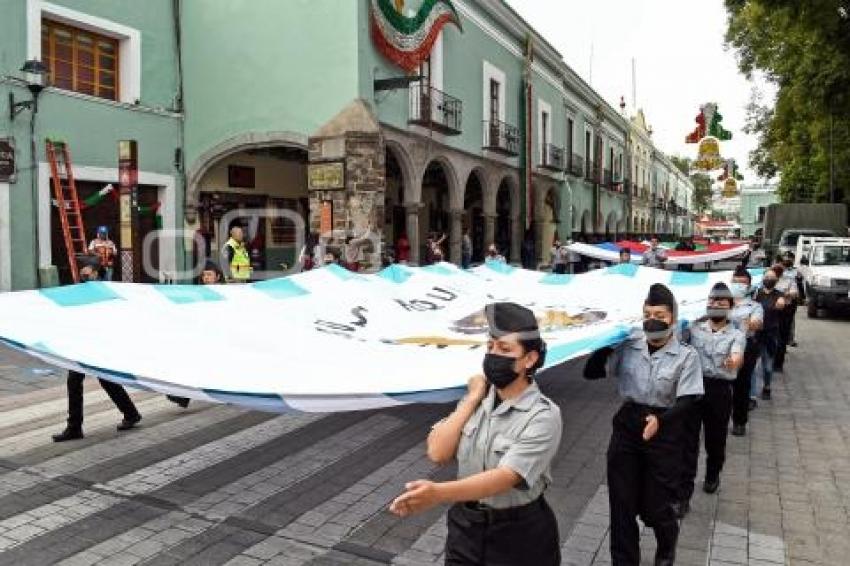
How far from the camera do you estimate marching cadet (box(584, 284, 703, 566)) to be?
400 cm

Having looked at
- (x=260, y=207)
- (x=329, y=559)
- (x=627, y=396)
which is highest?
(x=260, y=207)

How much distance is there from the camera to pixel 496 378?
8.82 ft

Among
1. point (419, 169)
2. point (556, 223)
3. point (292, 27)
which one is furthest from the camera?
point (556, 223)

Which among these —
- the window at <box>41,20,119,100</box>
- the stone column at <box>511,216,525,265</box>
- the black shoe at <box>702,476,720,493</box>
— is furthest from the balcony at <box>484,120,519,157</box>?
the black shoe at <box>702,476,720,493</box>

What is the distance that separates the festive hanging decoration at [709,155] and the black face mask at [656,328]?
113 ft

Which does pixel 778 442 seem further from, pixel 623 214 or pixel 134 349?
pixel 623 214

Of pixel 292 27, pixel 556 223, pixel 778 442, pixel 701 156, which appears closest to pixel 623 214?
pixel 701 156

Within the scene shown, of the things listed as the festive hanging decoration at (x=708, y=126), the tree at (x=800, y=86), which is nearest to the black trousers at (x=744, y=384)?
the tree at (x=800, y=86)

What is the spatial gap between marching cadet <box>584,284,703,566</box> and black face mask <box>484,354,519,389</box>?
1575mm

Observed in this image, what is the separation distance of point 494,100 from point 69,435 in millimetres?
20910

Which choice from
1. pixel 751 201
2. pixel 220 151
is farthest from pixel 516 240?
pixel 751 201

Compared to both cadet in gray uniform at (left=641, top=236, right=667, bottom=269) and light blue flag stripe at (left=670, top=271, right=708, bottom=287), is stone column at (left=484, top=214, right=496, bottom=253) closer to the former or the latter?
cadet in gray uniform at (left=641, top=236, right=667, bottom=269)

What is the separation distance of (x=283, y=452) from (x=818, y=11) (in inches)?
508

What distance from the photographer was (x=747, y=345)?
678 cm
